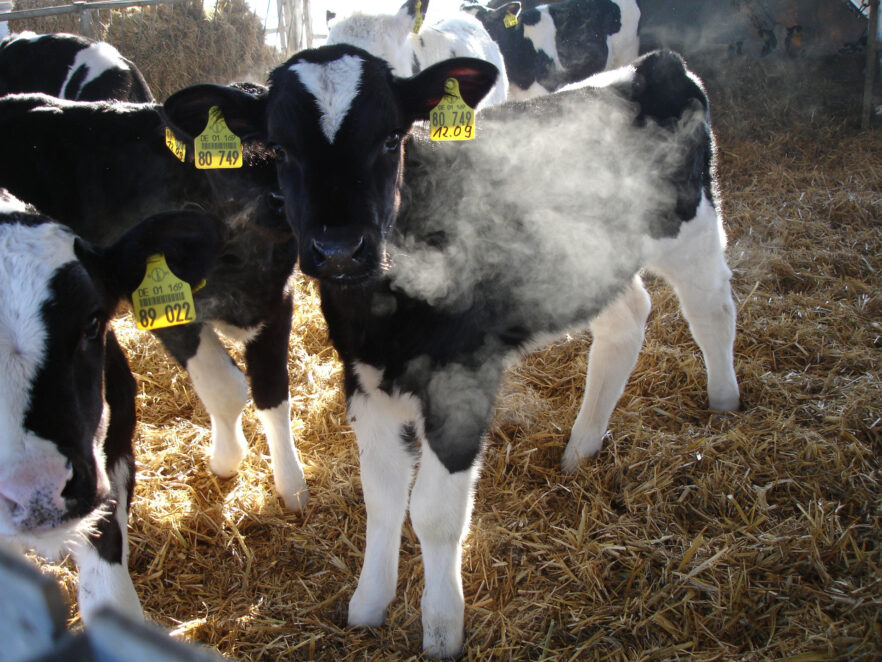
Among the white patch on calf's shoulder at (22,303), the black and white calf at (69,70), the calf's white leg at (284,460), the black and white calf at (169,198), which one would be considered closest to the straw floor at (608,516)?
the calf's white leg at (284,460)

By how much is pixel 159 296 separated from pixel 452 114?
4.07ft

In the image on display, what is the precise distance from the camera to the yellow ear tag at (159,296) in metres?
2.29

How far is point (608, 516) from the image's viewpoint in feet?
10.2

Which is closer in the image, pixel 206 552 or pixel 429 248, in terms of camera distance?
pixel 429 248

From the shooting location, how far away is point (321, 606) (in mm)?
2783

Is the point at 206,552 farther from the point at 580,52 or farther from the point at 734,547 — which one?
the point at 580,52

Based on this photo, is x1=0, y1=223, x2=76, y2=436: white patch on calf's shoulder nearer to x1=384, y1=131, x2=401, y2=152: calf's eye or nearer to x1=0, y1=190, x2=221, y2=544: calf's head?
x1=0, y1=190, x2=221, y2=544: calf's head

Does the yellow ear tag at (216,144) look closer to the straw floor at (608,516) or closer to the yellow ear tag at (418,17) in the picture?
the straw floor at (608,516)

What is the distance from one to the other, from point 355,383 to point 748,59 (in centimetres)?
1005

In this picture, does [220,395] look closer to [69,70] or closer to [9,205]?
[9,205]

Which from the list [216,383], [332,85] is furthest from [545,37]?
[332,85]

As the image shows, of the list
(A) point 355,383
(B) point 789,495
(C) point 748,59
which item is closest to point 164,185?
(A) point 355,383

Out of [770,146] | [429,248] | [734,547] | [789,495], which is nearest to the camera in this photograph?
[429,248]

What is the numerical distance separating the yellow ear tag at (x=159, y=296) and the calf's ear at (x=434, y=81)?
106 cm
